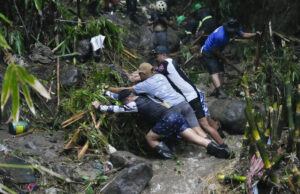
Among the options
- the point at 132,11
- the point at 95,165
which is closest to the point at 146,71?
the point at 95,165

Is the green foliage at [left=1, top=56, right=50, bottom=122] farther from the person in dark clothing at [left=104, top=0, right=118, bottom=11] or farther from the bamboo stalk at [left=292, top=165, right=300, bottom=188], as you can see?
the person in dark clothing at [left=104, top=0, right=118, bottom=11]

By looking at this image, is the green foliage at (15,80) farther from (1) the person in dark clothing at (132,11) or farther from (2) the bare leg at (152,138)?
(1) the person in dark clothing at (132,11)

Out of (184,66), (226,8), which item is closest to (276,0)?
(226,8)

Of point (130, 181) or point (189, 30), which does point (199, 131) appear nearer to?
point (130, 181)

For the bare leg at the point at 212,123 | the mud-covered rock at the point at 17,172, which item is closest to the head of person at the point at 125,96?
the bare leg at the point at 212,123

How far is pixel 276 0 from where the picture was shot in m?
10.5

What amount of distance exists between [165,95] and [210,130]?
39.6 inches

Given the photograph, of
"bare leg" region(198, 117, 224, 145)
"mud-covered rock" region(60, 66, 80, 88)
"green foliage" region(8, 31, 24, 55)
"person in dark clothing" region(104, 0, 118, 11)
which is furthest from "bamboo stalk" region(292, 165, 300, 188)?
"person in dark clothing" region(104, 0, 118, 11)

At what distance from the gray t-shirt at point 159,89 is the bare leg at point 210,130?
0.60m

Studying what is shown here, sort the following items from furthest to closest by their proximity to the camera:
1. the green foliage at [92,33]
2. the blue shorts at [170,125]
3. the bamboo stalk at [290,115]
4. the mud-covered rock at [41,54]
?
the green foliage at [92,33] < the mud-covered rock at [41,54] < the blue shorts at [170,125] < the bamboo stalk at [290,115]

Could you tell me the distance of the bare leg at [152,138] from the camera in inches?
250

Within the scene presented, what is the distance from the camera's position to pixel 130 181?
534cm

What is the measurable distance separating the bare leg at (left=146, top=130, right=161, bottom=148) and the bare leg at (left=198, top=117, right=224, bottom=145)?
895mm

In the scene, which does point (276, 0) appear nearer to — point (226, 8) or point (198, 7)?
point (226, 8)
